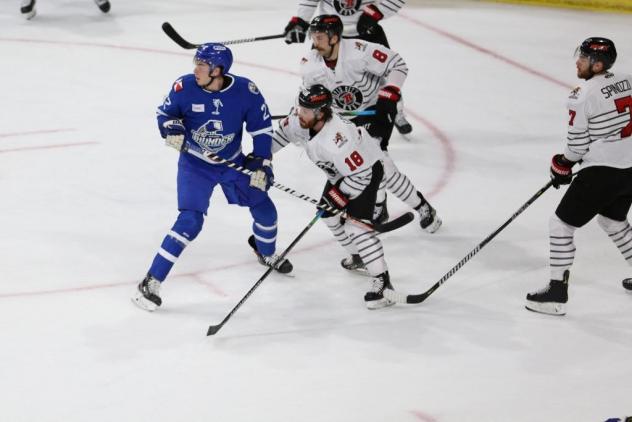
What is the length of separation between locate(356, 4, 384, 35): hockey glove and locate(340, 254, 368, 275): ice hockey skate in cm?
178

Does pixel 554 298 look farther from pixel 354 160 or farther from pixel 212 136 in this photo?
pixel 212 136

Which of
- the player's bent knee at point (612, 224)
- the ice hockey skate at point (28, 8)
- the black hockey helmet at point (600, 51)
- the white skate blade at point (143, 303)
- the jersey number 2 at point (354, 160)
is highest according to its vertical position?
the black hockey helmet at point (600, 51)

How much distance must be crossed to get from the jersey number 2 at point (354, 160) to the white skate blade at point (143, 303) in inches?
40.8

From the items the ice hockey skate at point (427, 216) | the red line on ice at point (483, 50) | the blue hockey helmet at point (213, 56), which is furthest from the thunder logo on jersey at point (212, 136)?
the red line on ice at point (483, 50)

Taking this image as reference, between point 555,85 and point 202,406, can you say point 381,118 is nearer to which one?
point 202,406

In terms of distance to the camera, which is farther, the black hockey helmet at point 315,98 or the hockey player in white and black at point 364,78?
the hockey player in white and black at point 364,78

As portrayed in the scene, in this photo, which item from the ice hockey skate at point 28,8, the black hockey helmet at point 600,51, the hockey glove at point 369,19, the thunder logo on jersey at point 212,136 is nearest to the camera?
the black hockey helmet at point 600,51

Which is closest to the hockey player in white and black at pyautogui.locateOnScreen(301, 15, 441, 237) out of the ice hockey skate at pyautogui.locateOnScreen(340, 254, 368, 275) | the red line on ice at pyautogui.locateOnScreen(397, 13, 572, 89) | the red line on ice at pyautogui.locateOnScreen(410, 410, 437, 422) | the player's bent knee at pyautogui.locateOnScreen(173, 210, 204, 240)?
the ice hockey skate at pyautogui.locateOnScreen(340, 254, 368, 275)

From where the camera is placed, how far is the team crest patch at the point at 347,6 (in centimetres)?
695

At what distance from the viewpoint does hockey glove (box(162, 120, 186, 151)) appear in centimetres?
502

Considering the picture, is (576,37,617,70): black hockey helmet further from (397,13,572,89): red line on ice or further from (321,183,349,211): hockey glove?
(397,13,572,89): red line on ice

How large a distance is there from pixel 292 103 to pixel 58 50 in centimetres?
218

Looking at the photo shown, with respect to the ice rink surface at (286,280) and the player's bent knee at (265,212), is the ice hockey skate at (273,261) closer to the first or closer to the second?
the ice rink surface at (286,280)

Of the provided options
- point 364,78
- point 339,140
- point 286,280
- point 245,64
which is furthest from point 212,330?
point 245,64
